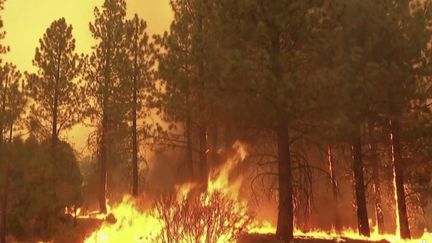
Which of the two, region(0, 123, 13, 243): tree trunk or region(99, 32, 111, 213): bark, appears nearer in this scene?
region(0, 123, 13, 243): tree trunk

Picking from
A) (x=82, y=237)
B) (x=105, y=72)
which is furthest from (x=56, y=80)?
(x=82, y=237)

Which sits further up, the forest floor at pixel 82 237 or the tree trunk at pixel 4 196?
the tree trunk at pixel 4 196

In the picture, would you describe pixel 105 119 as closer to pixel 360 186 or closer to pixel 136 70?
pixel 136 70

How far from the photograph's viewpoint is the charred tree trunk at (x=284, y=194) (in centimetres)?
1379

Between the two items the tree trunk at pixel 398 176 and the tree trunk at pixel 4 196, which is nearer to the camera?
the tree trunk at pixel 4 196

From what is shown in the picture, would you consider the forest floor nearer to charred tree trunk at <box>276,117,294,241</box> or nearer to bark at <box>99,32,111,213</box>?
charred tree trunk at <box>276,117,294,241</box>

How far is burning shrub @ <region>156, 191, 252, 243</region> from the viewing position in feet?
34.8

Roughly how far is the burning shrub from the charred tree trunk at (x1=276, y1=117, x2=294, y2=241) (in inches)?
122

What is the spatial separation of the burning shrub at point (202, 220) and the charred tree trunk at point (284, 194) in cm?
310

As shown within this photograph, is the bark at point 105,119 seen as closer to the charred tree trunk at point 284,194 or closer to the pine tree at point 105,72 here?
the pine tree at point 105,72

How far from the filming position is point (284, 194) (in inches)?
547

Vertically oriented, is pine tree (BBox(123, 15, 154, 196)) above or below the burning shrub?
above

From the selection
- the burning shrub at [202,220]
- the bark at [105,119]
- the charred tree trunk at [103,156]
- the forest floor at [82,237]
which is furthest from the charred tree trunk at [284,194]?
the charred tree trunk at [103,156]

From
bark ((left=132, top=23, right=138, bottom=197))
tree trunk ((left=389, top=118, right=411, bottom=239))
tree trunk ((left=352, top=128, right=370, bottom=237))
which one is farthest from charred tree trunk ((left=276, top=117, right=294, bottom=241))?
bark ((left=132, top=23, right=138, bottom=197))
